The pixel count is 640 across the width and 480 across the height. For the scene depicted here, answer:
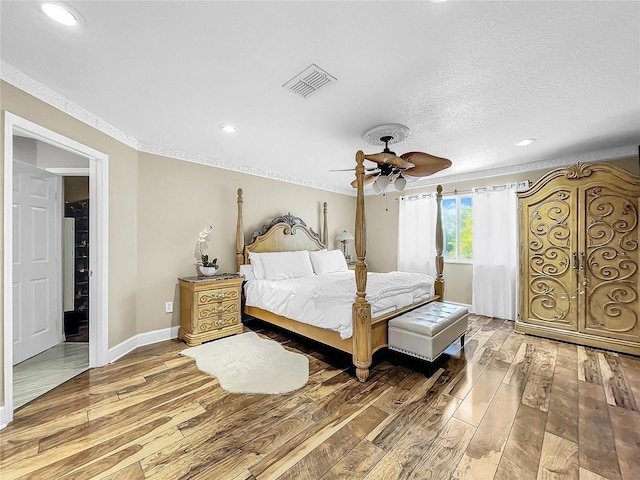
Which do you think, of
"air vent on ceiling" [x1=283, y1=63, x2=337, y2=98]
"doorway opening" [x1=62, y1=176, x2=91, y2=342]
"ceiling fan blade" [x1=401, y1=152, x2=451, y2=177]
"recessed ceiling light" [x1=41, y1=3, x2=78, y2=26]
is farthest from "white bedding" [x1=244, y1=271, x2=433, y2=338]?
"recessed ceiling light" [x1=41, y1=3, x2=78, y2=26]

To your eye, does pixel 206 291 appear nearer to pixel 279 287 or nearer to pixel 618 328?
pixel 279 287

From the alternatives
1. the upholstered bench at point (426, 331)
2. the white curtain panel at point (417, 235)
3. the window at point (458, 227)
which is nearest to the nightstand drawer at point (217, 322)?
the upholstered bench at point (426, 331)

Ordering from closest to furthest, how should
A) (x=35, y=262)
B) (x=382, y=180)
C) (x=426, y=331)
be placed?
(x=426, y=331), (x=382, y=180), (x=35, y=262)

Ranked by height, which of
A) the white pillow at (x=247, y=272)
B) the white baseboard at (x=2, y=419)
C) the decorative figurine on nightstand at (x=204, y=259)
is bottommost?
the white baseboard at (x=2, y=419)

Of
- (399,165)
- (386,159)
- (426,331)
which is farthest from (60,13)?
(426,331)

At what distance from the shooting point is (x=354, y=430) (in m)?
1.84

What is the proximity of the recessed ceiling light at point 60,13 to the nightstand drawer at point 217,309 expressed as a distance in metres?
2.74

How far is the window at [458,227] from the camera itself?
485 cm

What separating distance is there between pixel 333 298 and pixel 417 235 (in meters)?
3.13

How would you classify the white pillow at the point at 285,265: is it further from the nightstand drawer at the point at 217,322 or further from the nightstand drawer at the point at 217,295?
the nightstand drawer at the point at 217,322

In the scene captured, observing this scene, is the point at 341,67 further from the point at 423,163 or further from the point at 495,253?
the point at 495,253

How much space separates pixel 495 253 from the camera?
14.4 feet

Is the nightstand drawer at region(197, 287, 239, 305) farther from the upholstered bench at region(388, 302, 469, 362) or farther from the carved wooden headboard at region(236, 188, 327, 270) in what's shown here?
the upholstered bench at region(388, 302, 469, 362)

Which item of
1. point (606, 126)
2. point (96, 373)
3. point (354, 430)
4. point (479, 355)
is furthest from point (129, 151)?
point (606, 126)
